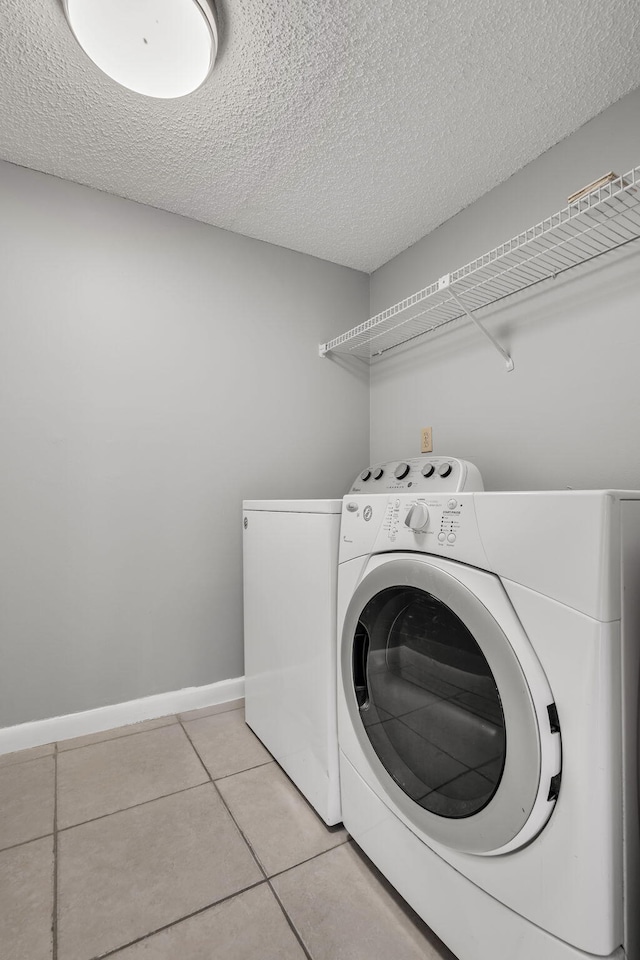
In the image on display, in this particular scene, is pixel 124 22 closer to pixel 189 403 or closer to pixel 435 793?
pixel 189 403

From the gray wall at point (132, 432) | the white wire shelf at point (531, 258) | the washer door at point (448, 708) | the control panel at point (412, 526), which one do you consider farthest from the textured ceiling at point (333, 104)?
the washer door at point (448, 708)

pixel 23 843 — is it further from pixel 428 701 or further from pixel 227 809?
pixel 428 701

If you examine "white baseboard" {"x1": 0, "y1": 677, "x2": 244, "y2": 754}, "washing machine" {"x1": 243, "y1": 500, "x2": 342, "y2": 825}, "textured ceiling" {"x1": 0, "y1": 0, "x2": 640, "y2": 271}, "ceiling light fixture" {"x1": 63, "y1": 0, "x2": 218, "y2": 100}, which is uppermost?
"textured ceiling" {"x1": 0, "y1": 0, "x2": 640, "y2": 271}

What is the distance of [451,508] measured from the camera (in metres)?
0.88

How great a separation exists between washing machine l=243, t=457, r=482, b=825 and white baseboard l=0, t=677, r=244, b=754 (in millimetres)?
254

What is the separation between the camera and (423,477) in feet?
5.63

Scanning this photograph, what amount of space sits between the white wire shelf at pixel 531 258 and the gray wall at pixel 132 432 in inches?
19.2

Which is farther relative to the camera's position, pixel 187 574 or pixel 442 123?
pixel 187 574

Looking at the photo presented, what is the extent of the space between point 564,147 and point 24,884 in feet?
8.50

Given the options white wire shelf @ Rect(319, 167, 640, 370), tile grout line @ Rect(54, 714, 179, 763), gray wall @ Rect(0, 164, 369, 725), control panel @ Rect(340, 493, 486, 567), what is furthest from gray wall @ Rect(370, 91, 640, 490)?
tile grout line @ Rect(54, 714, 179, 763)

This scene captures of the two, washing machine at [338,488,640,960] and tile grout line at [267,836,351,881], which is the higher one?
washing machine at [338,488,640,960]

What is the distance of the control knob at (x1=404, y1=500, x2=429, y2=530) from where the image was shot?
36.4 inches

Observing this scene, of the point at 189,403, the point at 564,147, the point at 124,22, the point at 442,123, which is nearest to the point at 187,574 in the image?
the point at 189,403

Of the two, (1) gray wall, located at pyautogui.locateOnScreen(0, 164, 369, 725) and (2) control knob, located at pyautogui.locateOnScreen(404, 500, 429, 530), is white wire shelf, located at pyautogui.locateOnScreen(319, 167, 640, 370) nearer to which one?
(1) gray wall, located at pyautogui.locateOnScreen(0, 164, 369, 725)
